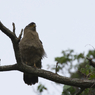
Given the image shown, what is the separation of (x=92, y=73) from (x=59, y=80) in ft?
1.71

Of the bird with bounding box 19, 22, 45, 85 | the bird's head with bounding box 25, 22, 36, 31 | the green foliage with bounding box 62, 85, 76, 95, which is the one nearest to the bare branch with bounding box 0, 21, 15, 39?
the green foliage with bounding box 62, 85, 76, 95

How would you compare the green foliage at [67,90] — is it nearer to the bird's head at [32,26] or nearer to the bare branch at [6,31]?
the bare branch at [6,31]

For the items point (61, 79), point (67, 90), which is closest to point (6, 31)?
point (61, 79)

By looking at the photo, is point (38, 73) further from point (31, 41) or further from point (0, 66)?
point (31, 41)

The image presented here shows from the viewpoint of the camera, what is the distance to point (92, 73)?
311cm

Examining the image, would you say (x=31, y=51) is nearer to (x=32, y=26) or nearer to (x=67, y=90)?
(x=32, y=26)

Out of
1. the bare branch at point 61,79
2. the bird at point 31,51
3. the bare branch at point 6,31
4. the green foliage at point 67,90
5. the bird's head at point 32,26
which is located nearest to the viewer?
the bare branch at point 6,31

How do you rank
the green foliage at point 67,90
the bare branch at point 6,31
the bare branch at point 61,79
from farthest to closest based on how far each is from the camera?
the green foliage at point 67,90
the bare branch at point 61,79
the bare branch at point 6,31

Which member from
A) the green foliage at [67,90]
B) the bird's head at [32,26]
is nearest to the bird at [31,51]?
the bird's head at [32,26]

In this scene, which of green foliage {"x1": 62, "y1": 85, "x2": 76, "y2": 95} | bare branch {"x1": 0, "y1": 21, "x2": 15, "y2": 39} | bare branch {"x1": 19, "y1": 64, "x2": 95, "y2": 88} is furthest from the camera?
green foliage {"x1": 62, "y1": 85, "x2": 76, "y2": 95}

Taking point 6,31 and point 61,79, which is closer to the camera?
point 6,31

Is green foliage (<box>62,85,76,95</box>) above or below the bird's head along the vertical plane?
below

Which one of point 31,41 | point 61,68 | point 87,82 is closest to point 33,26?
point 31,41

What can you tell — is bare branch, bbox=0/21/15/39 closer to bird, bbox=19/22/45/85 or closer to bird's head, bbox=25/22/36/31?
bird, bbox=19/22/45/85
